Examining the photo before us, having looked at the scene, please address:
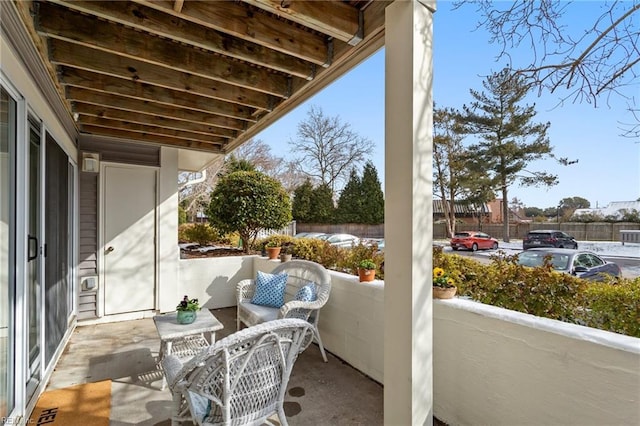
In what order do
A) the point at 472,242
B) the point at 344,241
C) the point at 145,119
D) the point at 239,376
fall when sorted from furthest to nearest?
the point at 472,242 → the point at 344,241 → the point at 145,119 → the point at 239,376

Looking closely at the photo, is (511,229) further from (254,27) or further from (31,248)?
(31,248)

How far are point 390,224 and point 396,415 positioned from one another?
103 cm

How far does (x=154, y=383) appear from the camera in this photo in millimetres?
2803

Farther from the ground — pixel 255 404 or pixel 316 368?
pixel 255 404

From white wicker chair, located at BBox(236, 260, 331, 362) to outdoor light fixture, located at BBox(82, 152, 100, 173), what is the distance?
2.56 meters

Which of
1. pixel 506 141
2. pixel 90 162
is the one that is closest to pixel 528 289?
pixel 90 162

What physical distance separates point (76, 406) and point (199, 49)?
9.63 ft

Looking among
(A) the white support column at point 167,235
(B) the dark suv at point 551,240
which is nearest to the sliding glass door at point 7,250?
(A) the white support column at point 167,235

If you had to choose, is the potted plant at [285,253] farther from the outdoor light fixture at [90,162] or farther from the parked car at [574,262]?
the parked car at [574,262]

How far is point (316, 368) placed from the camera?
3.08 m

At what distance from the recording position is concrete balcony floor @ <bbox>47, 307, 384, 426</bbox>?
7.63ft

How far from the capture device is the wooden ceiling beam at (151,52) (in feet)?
7.13

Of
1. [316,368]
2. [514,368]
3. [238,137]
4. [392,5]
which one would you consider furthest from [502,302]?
[238,137]

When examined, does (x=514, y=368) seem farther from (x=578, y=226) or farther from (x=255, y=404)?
(x=578, y=226)
